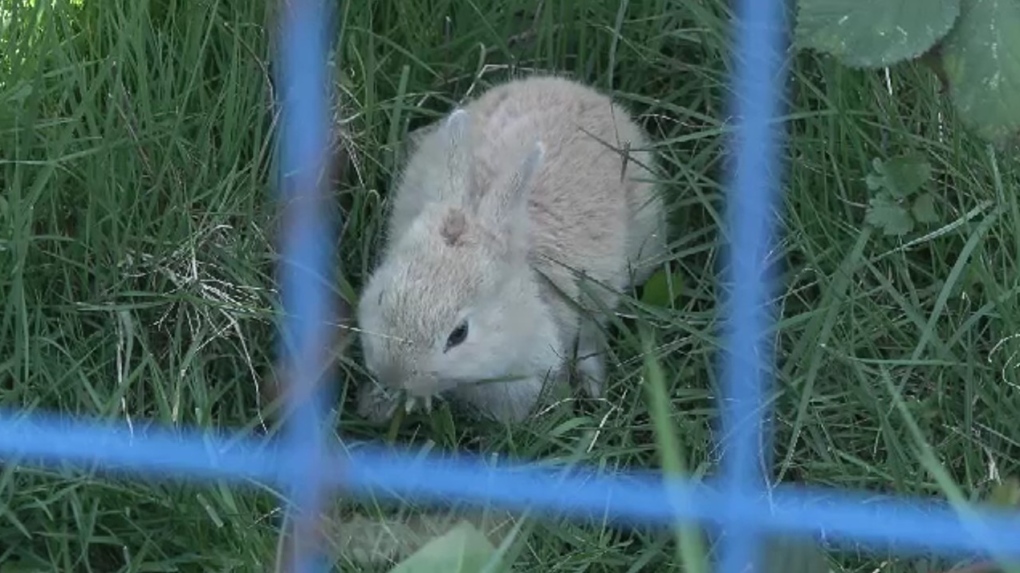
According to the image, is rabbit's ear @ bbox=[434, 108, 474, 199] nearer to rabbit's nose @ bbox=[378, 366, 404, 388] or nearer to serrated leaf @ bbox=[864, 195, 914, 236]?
rabbit's nose @ bbox=[378, 366, 404, 388]

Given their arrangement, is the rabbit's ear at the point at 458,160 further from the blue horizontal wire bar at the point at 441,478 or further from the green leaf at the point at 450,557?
the green leaf at the point at 450,557

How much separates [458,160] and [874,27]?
118cm

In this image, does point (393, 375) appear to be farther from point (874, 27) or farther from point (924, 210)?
point (874, 27)

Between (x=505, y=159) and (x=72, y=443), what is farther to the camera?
(x=505, y=159)

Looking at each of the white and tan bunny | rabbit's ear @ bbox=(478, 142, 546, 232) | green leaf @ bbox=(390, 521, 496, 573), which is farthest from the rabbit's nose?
green leaf @ bbox=(390, 521, 496, 573)

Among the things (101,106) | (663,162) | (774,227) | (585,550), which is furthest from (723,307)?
(101,106)

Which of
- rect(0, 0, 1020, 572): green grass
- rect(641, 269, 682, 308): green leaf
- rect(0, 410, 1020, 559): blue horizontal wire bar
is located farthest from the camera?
rect(641, 269, 682, 308): green leaf

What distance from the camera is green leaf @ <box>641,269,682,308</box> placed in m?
2.66

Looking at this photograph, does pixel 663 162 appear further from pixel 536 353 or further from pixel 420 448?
pixel 420 448

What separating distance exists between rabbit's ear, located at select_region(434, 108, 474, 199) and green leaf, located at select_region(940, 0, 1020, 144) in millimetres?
1167

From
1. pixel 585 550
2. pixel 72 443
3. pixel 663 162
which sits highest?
pixel 663 162

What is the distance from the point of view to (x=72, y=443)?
1.92 metres

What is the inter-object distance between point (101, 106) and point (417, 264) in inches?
23.9

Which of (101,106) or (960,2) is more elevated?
(960,2)
